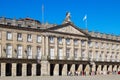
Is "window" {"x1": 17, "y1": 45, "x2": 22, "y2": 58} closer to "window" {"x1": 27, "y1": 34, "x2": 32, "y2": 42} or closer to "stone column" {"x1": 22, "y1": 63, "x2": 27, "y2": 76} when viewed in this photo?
"stone column" {"x1": 22, "y1": 63, "x2": 27, "y2": 76}

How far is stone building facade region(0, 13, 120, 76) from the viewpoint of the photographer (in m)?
58.1

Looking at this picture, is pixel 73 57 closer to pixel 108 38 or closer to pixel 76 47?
pixel 76 47

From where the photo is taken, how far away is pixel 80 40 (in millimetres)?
71500

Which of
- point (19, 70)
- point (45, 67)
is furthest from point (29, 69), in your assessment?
point (45, 67)

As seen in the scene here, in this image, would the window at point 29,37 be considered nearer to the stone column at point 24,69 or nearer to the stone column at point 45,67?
the stone column at point 24,69

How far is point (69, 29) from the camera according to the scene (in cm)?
6900

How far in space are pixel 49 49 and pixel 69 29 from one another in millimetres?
7387

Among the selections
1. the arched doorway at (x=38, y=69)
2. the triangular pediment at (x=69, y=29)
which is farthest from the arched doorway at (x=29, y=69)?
the triangular pediment at (x=69, y=29)

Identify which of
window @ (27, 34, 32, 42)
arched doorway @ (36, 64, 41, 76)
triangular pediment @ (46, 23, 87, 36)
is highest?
triangular pediment @ (46, 23, 87, 36)

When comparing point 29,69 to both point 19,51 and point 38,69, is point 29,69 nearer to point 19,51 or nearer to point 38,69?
point 38,69

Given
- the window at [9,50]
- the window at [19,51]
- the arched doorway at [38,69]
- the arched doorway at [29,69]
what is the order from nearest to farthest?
the window at [9,50] → the window at [19,51] → the arched doorway at [29,69] → the arched doorway at [38,69]

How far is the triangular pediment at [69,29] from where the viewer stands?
217 ft

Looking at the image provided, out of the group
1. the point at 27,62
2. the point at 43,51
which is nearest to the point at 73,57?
the point at 43,51

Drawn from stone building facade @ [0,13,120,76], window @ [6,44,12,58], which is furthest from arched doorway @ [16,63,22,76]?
window @ [6,44,12,58]
